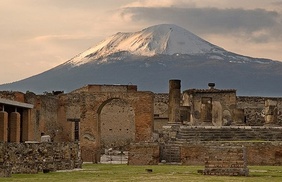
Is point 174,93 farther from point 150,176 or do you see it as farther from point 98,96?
point 150,176

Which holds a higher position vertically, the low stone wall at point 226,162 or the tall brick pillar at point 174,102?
the tall brick pillar at point 174,102

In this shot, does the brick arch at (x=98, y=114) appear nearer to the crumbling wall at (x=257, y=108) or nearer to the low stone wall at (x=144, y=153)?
the low stone wall at (x=144, y=153)

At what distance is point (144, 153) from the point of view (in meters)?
34.8

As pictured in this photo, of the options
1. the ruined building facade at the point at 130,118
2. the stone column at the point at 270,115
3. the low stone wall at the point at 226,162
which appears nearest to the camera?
the low stone wall at the point at 226,162

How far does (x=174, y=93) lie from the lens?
4872 cm

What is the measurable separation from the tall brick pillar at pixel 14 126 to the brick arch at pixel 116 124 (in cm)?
2128

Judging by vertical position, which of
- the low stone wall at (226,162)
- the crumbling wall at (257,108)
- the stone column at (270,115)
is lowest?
the low stone wall at (226,162)

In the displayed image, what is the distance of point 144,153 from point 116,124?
21.2 meters

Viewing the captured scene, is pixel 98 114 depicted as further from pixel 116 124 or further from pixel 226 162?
pixel 226 162

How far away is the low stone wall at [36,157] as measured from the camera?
25672mm

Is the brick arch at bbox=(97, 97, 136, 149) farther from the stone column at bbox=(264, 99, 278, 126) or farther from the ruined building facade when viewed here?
the stone column at bbox=(264, 99, 278, 126)

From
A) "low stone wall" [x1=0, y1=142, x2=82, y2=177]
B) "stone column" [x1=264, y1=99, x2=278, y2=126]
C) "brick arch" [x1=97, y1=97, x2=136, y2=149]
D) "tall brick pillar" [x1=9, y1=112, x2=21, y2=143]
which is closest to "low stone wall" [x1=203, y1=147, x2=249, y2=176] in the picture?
"low stone wall" [x1=0, y1=142, x2=82, y2=177]

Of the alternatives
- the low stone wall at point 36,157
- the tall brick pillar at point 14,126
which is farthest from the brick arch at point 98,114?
the low stone wall at point 36,157

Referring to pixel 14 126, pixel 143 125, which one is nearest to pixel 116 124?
pixel 143 125
